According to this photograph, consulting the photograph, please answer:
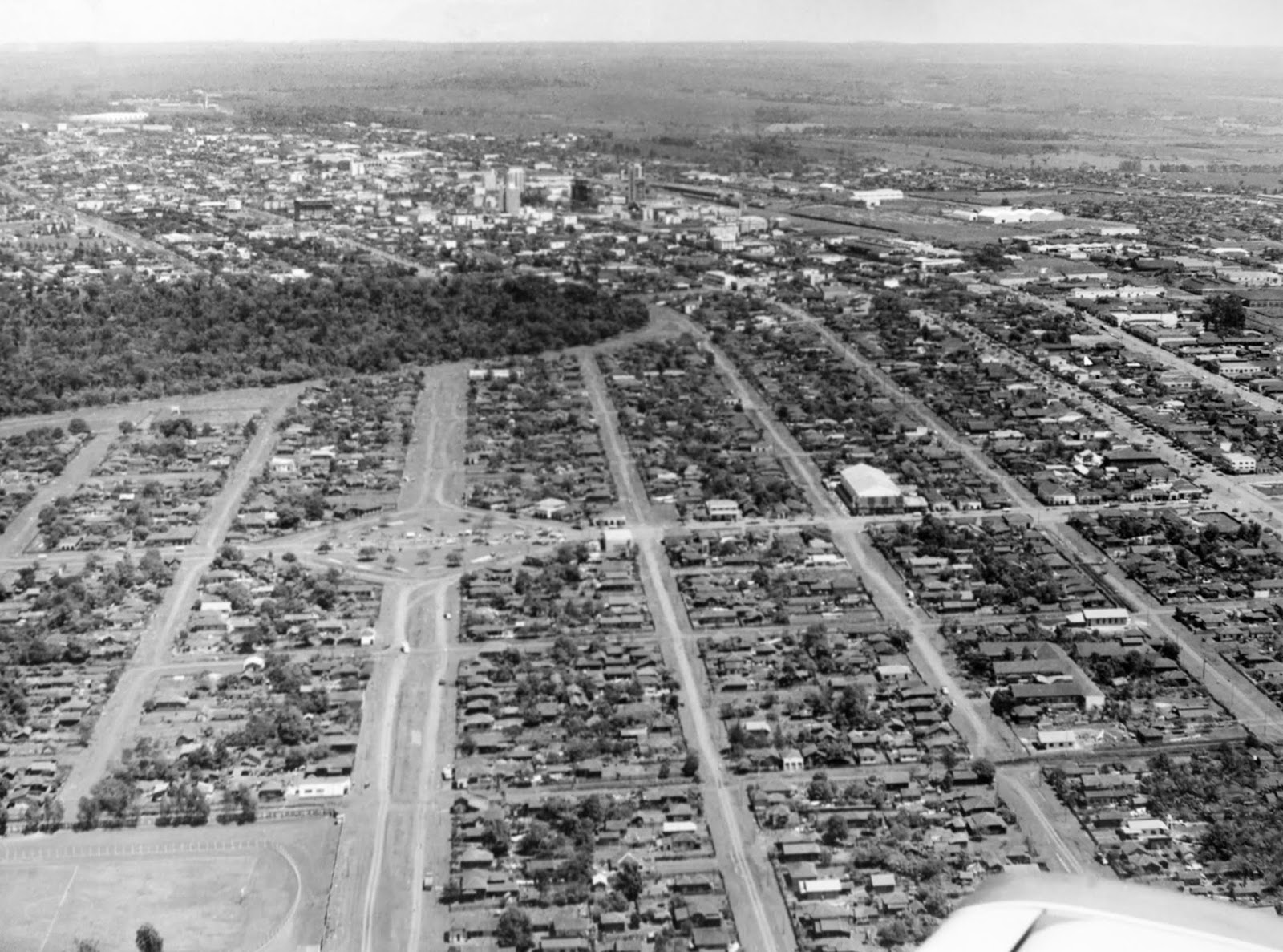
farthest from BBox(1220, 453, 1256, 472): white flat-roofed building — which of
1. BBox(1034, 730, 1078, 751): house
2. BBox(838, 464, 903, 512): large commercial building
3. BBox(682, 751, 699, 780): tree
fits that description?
BBox(682, 751, 699, 780): tree

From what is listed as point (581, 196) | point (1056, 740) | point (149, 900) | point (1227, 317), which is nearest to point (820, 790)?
point (1056, 740)

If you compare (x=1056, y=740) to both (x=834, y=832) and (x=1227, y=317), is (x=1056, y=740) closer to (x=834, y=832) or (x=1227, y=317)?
(x=834, y=832)

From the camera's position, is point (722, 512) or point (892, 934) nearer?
point (892, 934)

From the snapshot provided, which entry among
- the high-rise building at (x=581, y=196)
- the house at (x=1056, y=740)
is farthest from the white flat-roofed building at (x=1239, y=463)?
the high-rise building at (x=581, y=196)

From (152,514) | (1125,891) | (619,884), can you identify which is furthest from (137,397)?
(1125,891)

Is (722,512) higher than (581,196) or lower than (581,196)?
lower

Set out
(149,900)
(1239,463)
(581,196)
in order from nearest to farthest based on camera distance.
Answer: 1. (149,900)
2. (1239,463)
3. (581,196)

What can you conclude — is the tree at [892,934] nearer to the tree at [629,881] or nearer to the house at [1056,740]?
the tree at [629,881]

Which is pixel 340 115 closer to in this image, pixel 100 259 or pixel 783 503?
pixel 100 259
